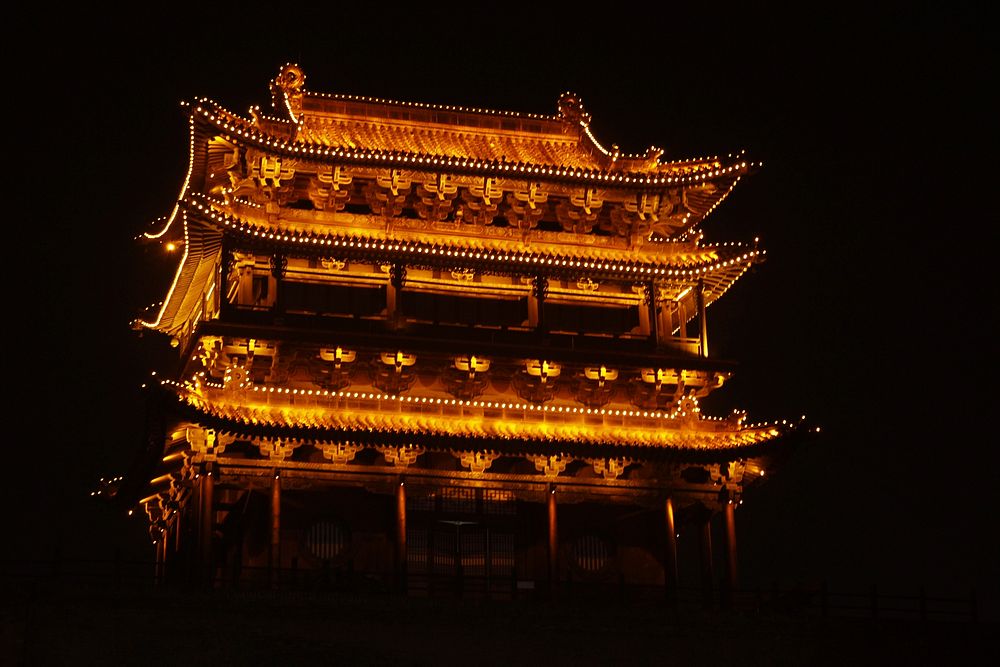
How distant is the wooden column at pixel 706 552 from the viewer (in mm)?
45812

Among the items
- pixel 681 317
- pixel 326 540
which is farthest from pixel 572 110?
pixel 326 540

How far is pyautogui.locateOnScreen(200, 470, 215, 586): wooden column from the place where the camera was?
135 feet

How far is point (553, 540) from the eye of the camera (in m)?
43.3

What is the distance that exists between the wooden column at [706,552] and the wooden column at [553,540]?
451cm

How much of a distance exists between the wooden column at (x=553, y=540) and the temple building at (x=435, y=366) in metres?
0.06

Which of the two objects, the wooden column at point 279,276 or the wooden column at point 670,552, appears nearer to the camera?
the wooden column at point 670,552

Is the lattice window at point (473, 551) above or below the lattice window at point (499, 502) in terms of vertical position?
below

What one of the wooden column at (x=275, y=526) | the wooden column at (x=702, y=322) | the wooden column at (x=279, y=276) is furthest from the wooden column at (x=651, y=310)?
the wooden column at (x=275, y=526)

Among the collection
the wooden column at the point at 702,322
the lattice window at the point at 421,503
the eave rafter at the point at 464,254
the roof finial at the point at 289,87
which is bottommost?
the lattice window at the point at 421,503

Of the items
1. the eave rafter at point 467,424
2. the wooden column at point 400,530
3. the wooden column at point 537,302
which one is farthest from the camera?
the wooden column at point 537,302

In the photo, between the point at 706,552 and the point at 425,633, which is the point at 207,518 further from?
the point at 706,552

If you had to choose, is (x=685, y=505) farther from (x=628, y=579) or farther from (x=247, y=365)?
(x=247, y=365)

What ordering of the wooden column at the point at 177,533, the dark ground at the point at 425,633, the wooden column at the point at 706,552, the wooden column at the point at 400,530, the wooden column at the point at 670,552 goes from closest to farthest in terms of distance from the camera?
1. the dark ground at the point at 425,633
2. the wooden column at the point at 400,530
3. the wooden column at the point at 670,552
4. the wooden column at the point at 177,533
5. the wooden column at the point at 706,552

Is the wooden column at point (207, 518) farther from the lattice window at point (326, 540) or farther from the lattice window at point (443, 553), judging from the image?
the lattice window at point (443, 553)
